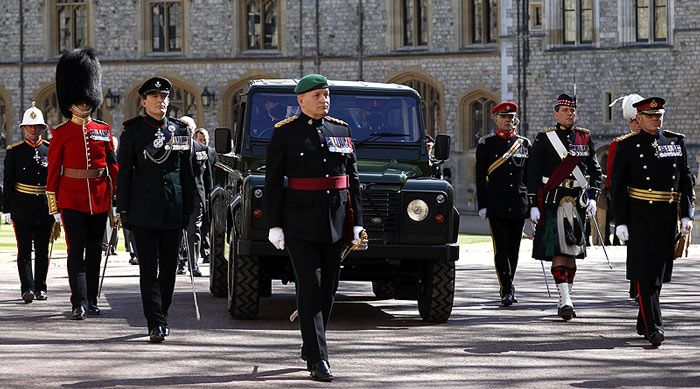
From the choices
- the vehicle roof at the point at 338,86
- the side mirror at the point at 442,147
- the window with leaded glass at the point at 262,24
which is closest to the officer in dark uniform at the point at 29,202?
the vehicle roof at the point at 338,86

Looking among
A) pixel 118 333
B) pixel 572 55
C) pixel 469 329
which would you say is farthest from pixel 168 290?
pixel 572 55

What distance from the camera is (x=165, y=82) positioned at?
36.6 feet

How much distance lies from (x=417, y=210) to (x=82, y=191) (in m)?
2.51

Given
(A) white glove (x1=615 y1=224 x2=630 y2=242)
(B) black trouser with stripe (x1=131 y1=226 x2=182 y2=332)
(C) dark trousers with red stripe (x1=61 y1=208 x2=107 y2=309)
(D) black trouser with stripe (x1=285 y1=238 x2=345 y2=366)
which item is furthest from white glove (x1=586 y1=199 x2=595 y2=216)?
(D) black trouser with stripe (x1=285 y1=238 x2=345 y2=366)

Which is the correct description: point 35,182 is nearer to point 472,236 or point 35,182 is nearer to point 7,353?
point 7,353

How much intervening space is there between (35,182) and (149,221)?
3.45 metres

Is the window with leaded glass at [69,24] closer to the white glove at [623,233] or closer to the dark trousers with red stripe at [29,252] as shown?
the dark trousers with red stripe at [29,252]

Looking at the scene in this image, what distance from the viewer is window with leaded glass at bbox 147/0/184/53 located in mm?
45375

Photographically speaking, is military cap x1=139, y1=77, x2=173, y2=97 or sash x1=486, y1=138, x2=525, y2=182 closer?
military cap x1=139, y1=77, x2=173, y2=97

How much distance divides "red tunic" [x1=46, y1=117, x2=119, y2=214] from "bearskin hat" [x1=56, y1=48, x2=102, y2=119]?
57cm

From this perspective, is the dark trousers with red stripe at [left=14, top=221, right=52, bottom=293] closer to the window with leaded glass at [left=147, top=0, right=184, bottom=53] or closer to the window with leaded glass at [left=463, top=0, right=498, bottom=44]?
the window with leaded glass at [left=463, top=0, right=498, bottom=44]

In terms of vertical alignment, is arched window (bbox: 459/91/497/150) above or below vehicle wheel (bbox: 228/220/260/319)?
above

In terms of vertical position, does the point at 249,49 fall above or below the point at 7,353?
above

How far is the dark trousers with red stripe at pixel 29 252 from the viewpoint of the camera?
46.0ft
